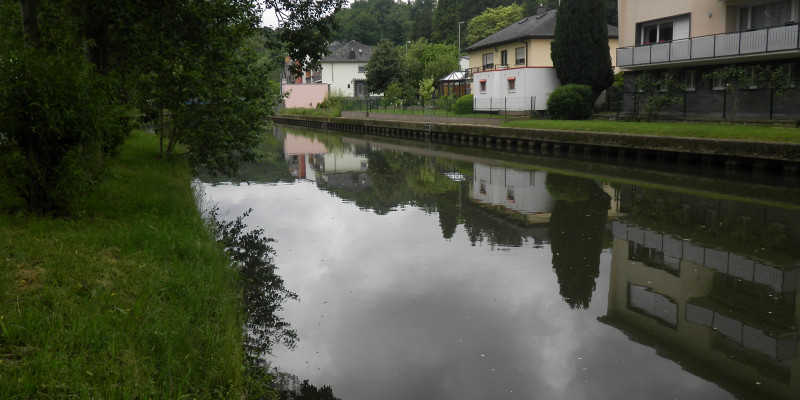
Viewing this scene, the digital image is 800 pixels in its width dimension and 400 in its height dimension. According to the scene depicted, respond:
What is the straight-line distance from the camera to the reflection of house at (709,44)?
88.2 feet

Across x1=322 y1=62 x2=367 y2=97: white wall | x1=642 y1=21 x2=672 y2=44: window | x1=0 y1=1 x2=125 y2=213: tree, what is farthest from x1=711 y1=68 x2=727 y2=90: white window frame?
x1=322 y1=62 x2=367 y2=97: white wall

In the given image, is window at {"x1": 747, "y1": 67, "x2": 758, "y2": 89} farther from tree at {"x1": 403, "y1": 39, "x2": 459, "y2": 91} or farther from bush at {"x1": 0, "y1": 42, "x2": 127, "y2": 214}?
tree at {"x1": 403, "y1": 39, "x2": 459, "y2": 91}

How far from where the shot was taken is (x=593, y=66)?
125 feet

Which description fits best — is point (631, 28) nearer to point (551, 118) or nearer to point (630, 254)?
point (551, 118)

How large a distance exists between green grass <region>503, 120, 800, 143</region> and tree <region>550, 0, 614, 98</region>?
7807 millimetres

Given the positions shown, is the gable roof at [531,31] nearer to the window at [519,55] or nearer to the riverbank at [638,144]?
the window at [519,55]

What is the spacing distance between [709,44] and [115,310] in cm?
2913

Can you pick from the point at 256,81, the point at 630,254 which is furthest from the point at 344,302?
the point at 256,81

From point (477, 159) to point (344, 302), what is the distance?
1966 cm

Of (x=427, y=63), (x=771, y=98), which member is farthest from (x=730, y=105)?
(x=427, y=63)

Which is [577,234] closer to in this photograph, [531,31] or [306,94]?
[531,31]

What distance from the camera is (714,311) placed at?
8055 millimetres

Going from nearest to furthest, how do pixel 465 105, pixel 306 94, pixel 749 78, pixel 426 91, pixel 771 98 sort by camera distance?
pixel 771 98, pixel 749 78, pixel 465 105, pixel 426 91, pixel 306 94

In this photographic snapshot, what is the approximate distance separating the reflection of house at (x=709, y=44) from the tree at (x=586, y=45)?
2499mm
